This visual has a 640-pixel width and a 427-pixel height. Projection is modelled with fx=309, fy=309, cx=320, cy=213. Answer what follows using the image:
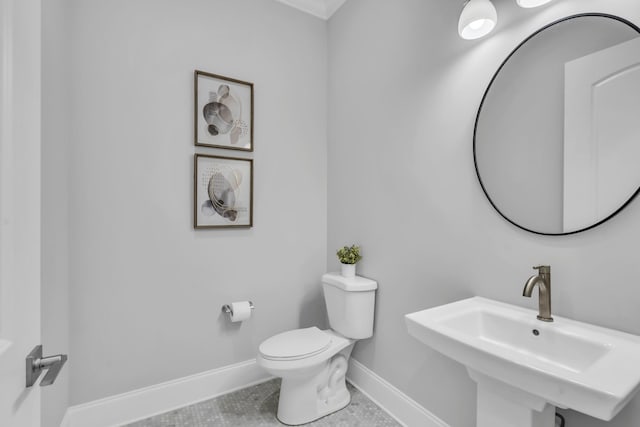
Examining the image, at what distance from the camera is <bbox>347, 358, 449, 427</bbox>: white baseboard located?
63.9 inches

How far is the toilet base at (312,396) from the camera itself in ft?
5.67

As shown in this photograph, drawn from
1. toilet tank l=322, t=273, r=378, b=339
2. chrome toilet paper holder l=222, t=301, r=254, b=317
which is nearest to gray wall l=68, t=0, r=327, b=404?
chrome toilet paper holder l=222, t=301, r=254, b=317

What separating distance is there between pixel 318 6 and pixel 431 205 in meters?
1.81

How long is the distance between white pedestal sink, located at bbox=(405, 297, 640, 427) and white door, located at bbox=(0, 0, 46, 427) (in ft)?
3.46

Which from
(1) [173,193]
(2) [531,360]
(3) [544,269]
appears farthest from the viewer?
(1) [173,193]

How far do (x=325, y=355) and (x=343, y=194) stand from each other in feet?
3.55

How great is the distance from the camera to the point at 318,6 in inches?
92.8

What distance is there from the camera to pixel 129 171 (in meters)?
1.77

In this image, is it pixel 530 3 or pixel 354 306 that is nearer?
pixel 530 3

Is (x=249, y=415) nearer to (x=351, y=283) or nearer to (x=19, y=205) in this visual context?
(x=351, y=283)

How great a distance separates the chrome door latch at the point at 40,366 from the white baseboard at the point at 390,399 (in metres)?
1.62

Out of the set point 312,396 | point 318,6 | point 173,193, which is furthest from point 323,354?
point 318,6

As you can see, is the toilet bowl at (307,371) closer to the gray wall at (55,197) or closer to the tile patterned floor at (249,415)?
the tile patterned floor at (249,415)

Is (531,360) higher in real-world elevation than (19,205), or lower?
lower
